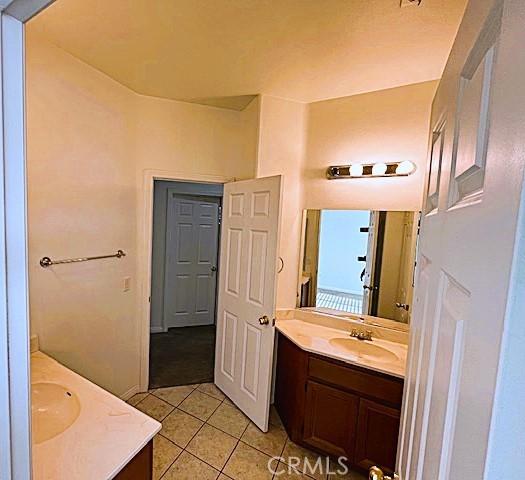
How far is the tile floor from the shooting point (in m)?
2.04

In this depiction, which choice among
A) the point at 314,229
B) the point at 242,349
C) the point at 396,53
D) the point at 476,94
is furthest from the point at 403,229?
the point at 476,94

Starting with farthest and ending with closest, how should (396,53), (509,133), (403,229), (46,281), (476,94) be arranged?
1. (403,229)
2. (46,281)
3. (396,53)
4. (476,94)
5. (509,133)

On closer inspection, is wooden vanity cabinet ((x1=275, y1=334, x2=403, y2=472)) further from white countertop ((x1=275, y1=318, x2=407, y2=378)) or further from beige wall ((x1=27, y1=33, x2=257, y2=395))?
beige wall ((x1=27, y1=33, x2=257, y2=395))

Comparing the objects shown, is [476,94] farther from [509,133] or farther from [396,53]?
[396,53]

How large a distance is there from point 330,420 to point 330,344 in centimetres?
47

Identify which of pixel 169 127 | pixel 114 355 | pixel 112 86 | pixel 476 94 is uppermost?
pixel 112 86

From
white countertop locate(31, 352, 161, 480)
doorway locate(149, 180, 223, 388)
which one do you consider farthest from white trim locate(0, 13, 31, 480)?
doorway locate(149, 180, 223, 388)

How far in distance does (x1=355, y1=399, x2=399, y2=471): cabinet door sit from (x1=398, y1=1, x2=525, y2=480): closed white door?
1267 millimetres

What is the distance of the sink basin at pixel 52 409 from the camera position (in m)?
1.35

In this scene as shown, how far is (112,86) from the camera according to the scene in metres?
2.37

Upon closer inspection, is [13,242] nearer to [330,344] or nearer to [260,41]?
[260,41]

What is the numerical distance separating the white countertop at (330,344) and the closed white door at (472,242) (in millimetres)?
1228

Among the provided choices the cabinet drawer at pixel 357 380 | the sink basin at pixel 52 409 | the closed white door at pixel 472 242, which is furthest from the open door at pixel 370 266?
the sink basin at pixel 52 409

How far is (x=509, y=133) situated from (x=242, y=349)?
2.58 m
